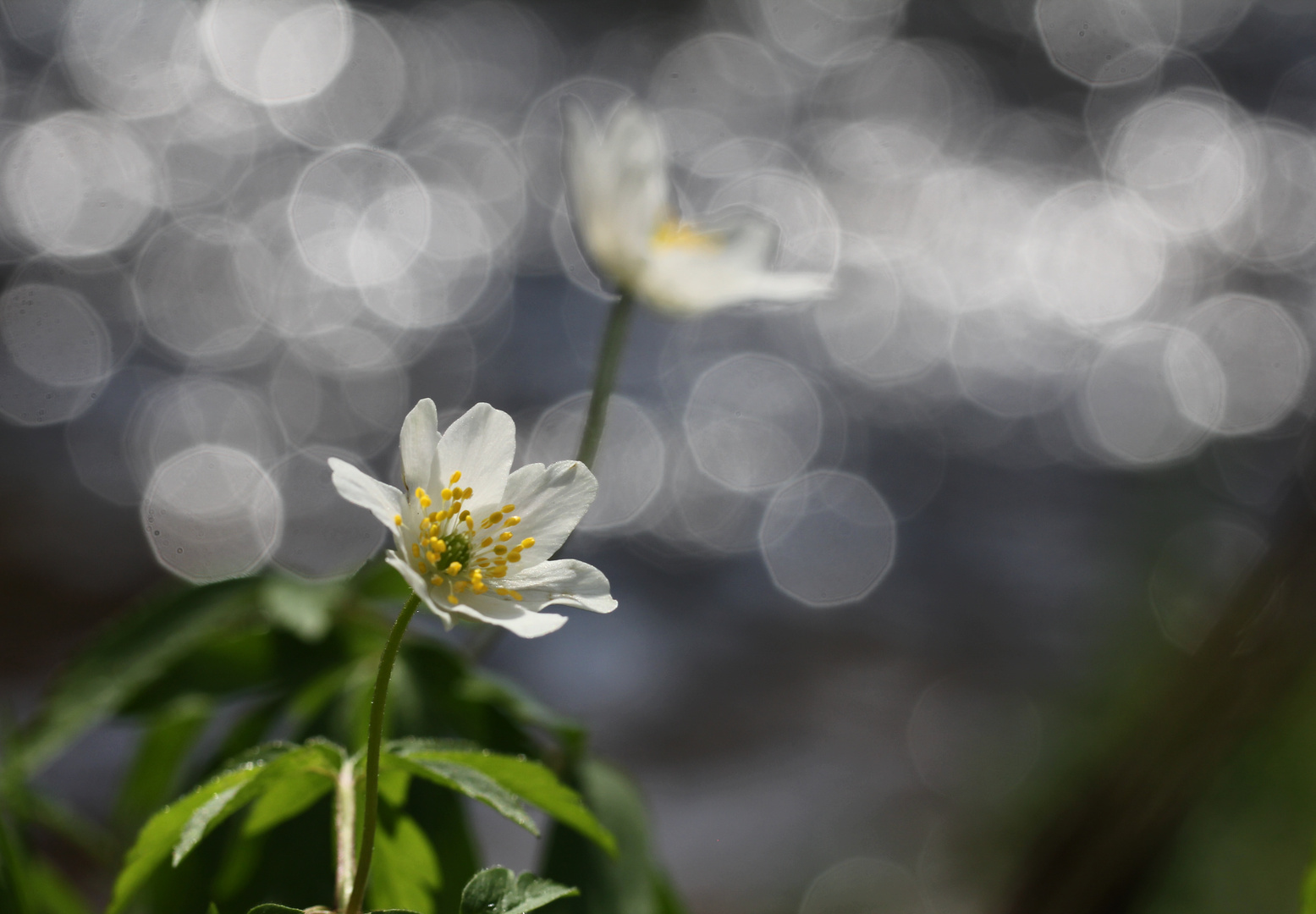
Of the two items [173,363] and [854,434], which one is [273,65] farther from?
[854,434]

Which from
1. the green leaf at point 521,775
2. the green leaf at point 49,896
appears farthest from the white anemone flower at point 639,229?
the green leaf at point 49,896

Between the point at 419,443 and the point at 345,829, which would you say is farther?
the point at 419,443

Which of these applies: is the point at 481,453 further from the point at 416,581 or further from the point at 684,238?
the point at 684,238

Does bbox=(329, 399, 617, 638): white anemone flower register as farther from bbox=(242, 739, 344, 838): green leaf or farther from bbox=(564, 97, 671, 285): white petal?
bbox=(564, 97, 671, 285): white petal

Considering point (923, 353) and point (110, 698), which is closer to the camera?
point (110, 698)

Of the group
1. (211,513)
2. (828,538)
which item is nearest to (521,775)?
(211,513)

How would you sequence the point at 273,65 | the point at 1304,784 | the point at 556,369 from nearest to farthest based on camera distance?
the point at 1304,784 → the point at 556,369 → the point at 273,65

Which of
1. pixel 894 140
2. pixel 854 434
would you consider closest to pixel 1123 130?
pixel 894 140
